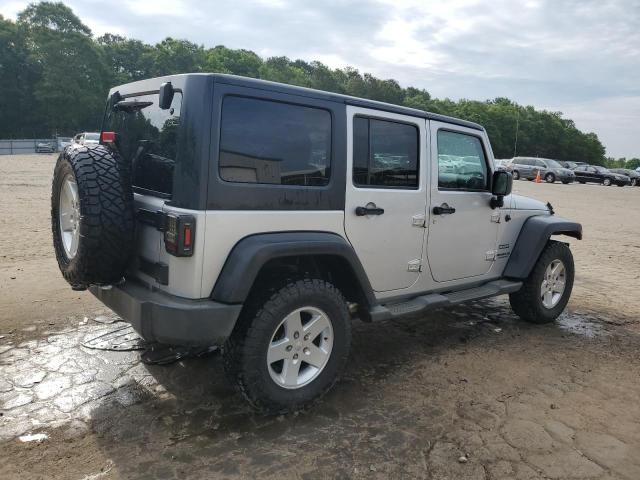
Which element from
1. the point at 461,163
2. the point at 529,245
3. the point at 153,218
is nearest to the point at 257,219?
the point at 153,218

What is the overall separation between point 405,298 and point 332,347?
3.08 ft

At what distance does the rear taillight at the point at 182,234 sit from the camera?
9.00ft

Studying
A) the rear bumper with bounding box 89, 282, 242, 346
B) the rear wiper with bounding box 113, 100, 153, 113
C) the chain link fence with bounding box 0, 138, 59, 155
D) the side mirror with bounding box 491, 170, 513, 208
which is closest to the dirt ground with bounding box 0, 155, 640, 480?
the rear bumper with bounding box 89, 282, 242, 346

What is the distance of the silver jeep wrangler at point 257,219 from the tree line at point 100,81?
61.4m

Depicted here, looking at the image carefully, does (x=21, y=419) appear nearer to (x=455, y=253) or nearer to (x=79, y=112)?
(x=455, y=253)

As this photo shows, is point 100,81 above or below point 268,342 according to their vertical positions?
above

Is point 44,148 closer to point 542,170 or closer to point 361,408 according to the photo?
point 542,170

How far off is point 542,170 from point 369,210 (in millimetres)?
33655

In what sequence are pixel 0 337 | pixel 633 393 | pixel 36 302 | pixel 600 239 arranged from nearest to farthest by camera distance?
pixel 633 393
pixel 0 337
pixel 36 302
pixel 600 239

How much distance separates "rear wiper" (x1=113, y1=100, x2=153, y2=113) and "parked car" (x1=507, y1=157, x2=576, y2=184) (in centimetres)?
3212

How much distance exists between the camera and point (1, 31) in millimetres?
60219

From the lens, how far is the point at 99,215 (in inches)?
112

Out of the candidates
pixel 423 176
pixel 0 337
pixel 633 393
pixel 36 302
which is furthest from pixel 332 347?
pixel 36 302

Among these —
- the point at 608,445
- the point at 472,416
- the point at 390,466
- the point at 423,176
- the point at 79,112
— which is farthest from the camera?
the point at 79,112
